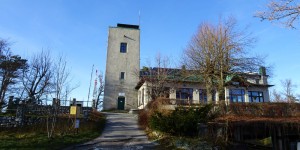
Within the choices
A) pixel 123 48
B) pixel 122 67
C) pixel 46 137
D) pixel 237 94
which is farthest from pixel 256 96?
pixel 46 137

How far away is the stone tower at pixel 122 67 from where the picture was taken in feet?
130

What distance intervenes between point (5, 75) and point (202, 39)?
20638 mm

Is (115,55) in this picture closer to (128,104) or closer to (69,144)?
(128,104)

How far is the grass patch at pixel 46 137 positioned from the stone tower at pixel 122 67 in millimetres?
17373

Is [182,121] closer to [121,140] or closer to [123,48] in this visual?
[121,140]

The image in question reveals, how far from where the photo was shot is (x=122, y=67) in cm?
4116

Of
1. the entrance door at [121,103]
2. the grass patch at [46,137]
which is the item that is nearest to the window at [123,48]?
the entrance door at [121,103]

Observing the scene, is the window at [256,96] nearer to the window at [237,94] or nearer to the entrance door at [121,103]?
the window at [237,94]

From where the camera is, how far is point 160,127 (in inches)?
613

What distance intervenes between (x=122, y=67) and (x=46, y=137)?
1002 inches

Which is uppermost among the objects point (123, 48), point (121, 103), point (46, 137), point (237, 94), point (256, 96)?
point (123, 48)

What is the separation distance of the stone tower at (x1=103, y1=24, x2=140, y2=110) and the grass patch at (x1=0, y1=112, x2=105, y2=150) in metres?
17.4

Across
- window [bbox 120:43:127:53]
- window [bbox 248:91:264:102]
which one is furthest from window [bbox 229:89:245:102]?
window [bbox 120:43:127:53]

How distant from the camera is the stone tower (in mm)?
39531
